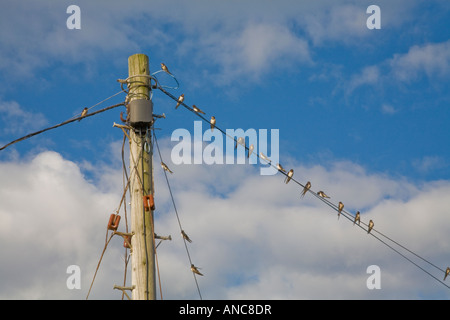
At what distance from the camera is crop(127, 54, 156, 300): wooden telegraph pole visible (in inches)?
479

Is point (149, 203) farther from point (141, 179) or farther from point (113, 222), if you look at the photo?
point (113, 222)

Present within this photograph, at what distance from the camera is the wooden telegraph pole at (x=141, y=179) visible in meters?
12.2

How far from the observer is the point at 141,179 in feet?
42.3

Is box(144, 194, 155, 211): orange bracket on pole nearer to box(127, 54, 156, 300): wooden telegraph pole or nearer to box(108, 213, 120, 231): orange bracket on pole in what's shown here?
box(127, 54, 156, 300): wooden telegraph pole

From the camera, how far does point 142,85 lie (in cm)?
1364

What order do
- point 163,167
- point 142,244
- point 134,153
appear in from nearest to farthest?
point 142,244 < point 134,153 < point 163,167

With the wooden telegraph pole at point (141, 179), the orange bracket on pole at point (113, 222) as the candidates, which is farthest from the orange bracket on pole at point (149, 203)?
the orange bracket on pole at point (113, 222)

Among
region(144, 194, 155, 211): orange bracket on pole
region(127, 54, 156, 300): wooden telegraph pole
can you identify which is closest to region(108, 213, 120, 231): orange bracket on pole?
region(127, 54, 156, 300): wooden telegraph pole

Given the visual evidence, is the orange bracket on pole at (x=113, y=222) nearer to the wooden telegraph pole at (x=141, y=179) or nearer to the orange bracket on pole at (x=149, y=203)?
the wooden telegraph pole at (x=141, y=179)
